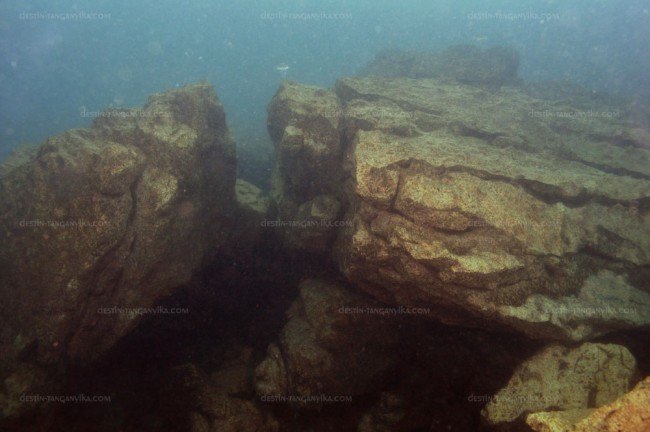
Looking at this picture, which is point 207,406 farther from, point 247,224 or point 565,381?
point 565,381

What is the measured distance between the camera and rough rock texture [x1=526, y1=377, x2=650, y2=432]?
232cm

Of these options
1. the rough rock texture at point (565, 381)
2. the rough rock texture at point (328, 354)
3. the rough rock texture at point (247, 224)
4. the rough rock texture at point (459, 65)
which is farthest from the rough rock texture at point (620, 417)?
the rough rock texture at point (459, 65)

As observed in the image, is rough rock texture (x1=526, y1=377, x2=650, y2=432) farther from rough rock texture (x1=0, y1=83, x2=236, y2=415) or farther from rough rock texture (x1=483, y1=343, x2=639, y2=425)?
rough rock texture (x1=0, y1=83, x2=236, y2=415)

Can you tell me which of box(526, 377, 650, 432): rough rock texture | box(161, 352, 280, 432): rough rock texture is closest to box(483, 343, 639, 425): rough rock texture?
box(526, 377, 650, 432): rough rock texture

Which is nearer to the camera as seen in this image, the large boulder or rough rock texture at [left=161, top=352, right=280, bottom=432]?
rough rock texture at [left=161, top=352, right=280, bottom=432]

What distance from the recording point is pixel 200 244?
23.0 feet

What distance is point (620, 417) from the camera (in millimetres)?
2381

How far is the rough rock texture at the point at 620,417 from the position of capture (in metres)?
2.32

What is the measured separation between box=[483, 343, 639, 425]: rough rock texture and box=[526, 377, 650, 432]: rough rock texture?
2022 mm

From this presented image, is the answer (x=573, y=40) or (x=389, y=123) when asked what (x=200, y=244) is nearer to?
(x=389, y=123)

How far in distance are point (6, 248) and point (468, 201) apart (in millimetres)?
7735

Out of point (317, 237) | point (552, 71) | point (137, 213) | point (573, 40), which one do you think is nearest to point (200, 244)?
point (137, 213)

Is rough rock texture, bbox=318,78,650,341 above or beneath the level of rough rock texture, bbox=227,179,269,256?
above

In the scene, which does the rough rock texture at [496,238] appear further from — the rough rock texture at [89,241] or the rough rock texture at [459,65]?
the rough rock texture at [459,65]
